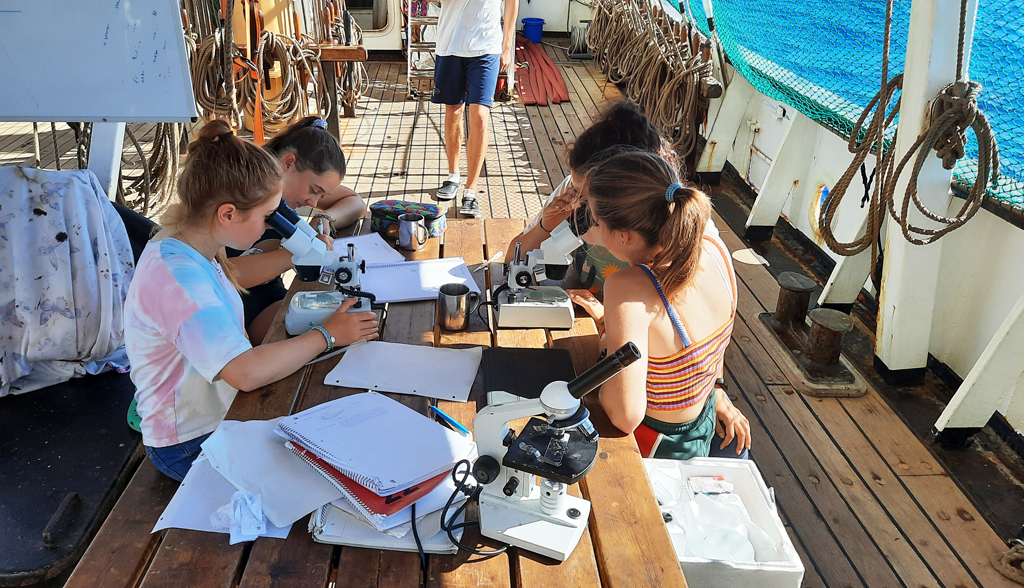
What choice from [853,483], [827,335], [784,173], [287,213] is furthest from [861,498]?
[784,173]

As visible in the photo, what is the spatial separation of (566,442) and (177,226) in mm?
1068

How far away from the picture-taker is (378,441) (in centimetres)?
139

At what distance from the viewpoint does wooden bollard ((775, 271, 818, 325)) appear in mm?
3254

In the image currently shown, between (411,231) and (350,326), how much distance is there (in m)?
0.66

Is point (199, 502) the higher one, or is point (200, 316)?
point (200, 316)

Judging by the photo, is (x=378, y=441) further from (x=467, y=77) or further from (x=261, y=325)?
(x=467, y=77)

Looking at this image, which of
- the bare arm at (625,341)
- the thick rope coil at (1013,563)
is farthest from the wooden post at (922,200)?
the bare arm at (625,341)

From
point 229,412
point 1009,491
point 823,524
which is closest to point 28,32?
point 229,412

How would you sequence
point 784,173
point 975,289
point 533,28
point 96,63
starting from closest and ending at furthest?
point 96,63
point 975,289
point 784,173
point 533,28

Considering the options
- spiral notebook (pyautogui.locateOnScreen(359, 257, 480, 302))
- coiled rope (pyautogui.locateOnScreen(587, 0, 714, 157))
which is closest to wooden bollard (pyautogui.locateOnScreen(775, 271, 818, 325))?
coiled rope (pyautogui.locateOnScreen(587, 0, 714, 157))

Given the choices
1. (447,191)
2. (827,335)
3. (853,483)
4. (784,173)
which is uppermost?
(784,173)

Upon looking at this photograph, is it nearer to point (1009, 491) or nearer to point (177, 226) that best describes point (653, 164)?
point (177, 226)

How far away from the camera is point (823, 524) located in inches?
87.3

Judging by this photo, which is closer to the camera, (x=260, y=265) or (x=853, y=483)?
(x=260, y=265)
